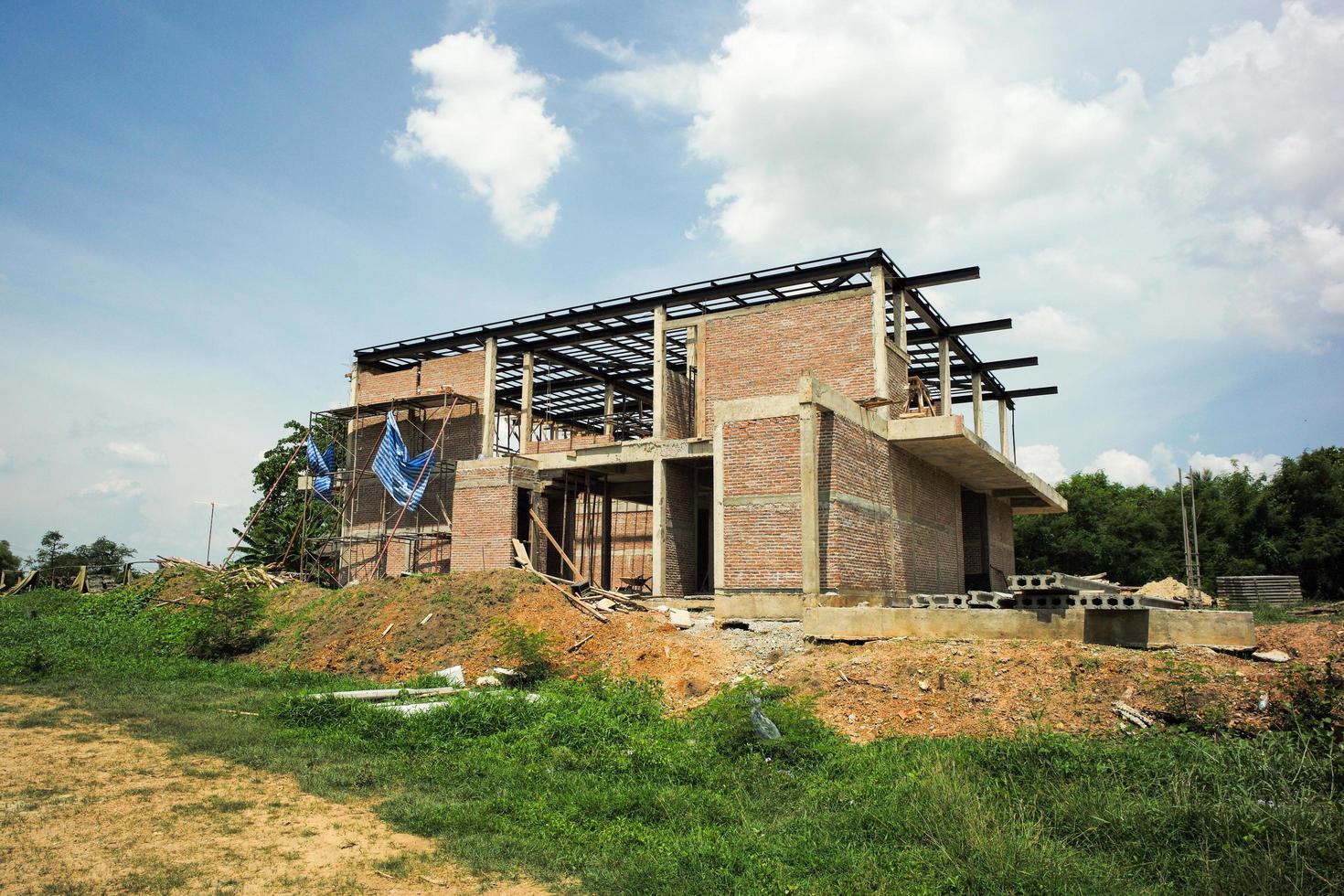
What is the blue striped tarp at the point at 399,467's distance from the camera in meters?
25.2

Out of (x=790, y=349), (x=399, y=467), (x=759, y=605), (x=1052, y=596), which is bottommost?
(x=759, y=605)

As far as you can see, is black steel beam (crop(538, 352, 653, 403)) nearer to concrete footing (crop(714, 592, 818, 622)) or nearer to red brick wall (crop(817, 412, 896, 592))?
red brick wall (crop(817, 412, 896, 592))

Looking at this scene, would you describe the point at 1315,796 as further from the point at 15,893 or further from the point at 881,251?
the point at 881,251

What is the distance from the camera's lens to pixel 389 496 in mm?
27234

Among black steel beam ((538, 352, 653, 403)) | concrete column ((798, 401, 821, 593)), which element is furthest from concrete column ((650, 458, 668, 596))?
black steel beam ((538, 352, 653, 403))

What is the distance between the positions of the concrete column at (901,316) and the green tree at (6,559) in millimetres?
57258

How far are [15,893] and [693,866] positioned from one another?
4.42 m

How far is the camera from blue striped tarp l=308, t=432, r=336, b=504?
2806 centimetres

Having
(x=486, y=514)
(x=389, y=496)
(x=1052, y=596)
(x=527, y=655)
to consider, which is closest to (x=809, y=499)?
(x=1052, y=596)

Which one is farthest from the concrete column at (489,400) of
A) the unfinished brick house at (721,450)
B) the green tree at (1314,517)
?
the green tree at (1314,517)

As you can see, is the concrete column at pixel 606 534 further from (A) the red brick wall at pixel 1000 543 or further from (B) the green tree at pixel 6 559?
(B) the green tree at pixel 6 559

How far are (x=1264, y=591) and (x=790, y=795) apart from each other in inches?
1386

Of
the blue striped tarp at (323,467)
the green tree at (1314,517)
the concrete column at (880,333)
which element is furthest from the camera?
the green tree at (1314,517)

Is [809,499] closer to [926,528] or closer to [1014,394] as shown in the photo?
[926,528]
